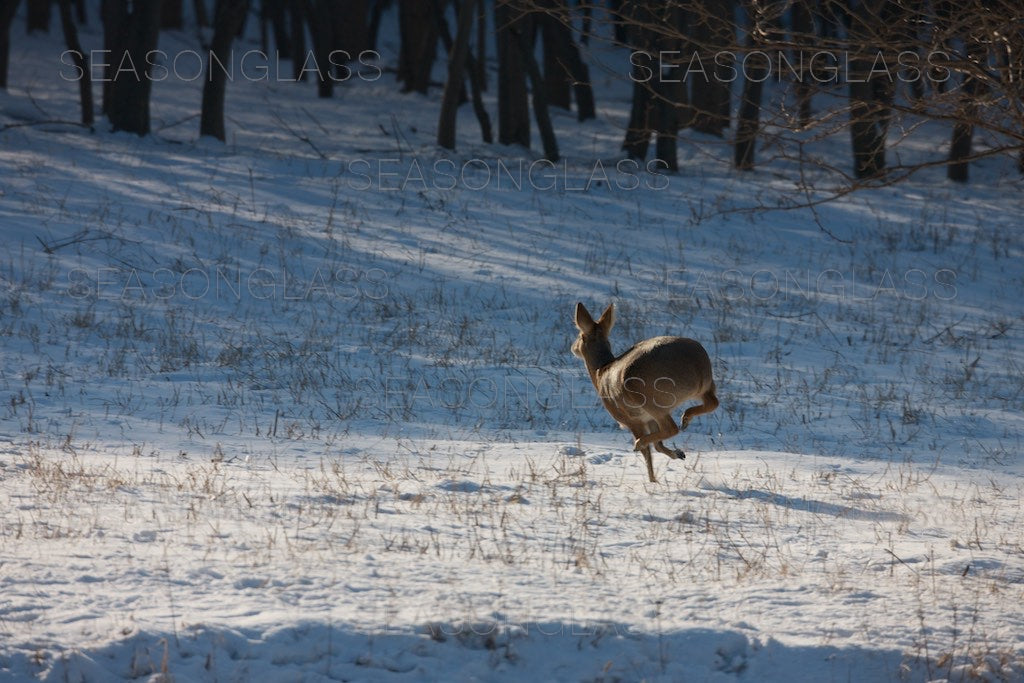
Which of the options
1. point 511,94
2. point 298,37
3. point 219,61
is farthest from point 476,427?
point 298,37

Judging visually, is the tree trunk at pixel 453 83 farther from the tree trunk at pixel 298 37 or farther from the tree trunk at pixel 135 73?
the tree trunk at pixel 298 37

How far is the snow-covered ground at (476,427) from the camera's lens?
4.55 metres

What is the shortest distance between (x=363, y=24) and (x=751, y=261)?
26.0 m

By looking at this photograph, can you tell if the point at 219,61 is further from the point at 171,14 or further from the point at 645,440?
the point at 171,14

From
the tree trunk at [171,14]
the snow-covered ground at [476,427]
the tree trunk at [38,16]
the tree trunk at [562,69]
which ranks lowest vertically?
the snow-covered ground at [476,427]

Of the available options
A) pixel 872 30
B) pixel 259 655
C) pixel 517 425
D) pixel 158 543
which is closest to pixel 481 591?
pixel 259 655

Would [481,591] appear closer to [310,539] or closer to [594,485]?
[310,539]

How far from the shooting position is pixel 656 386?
6387mm

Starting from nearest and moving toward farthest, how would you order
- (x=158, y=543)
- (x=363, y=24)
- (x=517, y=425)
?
(x=158, y=543), (x=517, y=425), (x=363, y=24)

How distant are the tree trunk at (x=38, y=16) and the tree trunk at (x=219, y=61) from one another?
20.0 meters

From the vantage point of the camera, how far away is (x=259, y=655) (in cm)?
433

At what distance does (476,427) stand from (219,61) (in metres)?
14.0

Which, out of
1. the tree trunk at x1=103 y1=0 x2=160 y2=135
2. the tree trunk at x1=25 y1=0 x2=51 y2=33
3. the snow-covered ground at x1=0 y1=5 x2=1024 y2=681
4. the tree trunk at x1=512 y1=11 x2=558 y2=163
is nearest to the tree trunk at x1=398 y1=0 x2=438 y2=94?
the tree trunk at x1=512 y1=11 x2=558 y2=163

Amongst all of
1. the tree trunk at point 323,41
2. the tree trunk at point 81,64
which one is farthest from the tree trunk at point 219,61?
the tree trunk at point 323,41
